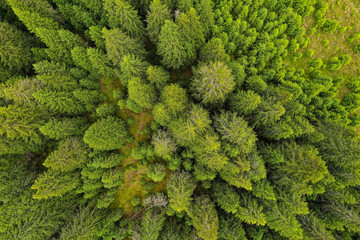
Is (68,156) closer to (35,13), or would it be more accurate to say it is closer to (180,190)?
(180,190)

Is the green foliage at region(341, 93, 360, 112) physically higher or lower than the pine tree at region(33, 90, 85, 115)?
higher

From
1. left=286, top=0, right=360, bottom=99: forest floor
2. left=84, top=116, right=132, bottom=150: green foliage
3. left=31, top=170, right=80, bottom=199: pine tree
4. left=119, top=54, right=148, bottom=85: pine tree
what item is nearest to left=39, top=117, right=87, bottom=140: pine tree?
left=84, top=116, right=132, bottom=150: green foliage

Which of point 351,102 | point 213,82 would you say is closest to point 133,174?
→ point 213,82

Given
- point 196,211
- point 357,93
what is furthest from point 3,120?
point 357,93

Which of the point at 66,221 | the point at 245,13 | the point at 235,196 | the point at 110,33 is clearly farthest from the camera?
the point at 245,13

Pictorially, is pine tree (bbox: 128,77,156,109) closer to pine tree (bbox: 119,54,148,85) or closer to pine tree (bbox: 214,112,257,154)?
pine tree (bbox: 119,54,148,85)

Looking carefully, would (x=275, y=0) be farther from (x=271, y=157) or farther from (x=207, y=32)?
(x=271, y=157)

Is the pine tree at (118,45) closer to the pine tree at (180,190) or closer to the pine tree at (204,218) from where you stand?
the pine tree at (180,190)
